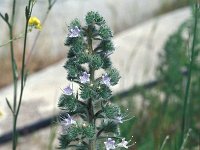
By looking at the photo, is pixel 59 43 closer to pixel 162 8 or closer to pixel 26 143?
pixel 162 8

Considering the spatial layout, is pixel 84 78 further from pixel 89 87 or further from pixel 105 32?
pixel 105 32

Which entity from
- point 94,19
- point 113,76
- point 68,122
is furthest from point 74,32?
point 68,122

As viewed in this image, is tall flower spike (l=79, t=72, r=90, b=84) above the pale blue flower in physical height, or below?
above

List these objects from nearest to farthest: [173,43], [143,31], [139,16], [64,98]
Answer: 1. [64,98]
2. [173,43]
3. [143,31]
4. [139,16]

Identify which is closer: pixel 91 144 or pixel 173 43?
pixel 91 144

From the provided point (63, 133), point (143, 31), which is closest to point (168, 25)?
point (143, 31)

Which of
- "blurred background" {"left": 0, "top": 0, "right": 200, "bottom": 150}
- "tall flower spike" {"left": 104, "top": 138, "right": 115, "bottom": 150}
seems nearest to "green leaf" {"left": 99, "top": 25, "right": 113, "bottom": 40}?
"tall flower spike" {"left": 104, "top": 138, "right": 115, "bottom": 150}

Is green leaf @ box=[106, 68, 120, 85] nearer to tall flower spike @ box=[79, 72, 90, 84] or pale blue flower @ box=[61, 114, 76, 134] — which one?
tall flower spike @ box=[79, 72, 90, 84]
